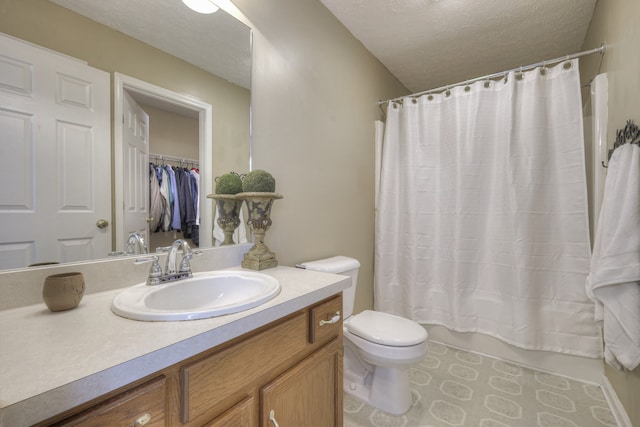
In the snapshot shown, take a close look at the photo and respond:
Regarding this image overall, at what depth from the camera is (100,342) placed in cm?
57

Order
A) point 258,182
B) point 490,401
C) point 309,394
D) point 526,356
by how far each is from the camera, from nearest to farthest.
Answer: point 309,394 → point 258,182 → point 490,401 → point 526,356

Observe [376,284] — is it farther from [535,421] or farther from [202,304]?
[202,304]

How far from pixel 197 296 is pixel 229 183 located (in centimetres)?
53

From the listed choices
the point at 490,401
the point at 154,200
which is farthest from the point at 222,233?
the point at 490,401

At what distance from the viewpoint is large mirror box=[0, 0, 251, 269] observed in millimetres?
809

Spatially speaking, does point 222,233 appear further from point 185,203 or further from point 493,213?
point 493,213

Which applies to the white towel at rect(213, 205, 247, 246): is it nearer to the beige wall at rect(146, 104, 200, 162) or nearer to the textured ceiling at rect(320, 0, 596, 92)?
the beige wall at rect(146, 104, 200, 162)

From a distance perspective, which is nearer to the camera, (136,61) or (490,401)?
(136,61)

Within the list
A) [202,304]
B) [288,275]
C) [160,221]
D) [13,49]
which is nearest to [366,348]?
[288,275]

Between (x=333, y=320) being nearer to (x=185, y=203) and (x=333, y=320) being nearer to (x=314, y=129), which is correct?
(x=185, y=203)

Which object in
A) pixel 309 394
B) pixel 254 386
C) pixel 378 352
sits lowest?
pixel 378 352

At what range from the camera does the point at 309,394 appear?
0.95 metres

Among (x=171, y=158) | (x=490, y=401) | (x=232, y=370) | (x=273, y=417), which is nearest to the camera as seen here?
(x=232, y=370)

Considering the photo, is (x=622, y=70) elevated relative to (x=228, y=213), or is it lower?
elevated
